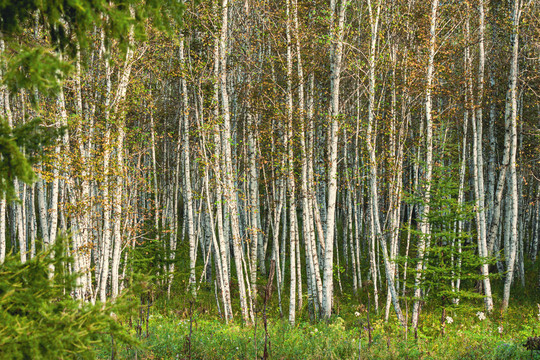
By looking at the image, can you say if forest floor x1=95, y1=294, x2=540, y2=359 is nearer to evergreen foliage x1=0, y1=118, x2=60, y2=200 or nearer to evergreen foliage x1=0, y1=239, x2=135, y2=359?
evergreen foliage x1=0, y1=239, x2=135, y2=359

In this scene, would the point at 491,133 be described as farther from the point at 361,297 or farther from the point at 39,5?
the point at 39,5

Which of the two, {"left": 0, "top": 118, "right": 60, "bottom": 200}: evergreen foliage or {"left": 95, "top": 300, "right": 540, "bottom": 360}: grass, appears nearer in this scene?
{"left": 0, "top": 118, "right": 60, "bottom": 200}: evergreen foliage

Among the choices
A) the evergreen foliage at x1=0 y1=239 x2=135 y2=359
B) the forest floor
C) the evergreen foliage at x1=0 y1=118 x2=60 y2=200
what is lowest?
the forest floor

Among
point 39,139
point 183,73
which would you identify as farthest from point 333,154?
point 39,139

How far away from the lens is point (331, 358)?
19.9ft

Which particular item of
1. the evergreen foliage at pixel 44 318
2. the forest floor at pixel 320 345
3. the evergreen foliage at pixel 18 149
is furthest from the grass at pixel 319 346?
the evergreen foliage at pixel 18 149

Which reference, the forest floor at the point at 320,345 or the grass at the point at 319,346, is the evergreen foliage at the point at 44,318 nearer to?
the forest floor at the point at 320,345

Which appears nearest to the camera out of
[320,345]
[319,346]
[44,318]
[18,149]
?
[18,149]

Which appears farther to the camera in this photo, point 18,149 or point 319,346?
point 319,346

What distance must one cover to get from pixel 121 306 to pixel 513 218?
12.0m

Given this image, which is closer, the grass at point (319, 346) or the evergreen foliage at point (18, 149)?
the evergreen foliage at point (18, 149)

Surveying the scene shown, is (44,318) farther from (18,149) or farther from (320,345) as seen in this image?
(320,345)

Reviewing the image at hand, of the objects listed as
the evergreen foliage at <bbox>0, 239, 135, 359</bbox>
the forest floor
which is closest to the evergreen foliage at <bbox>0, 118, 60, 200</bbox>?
the evergreen foliage at <bbox>0, 239, 135, 359</bbox>

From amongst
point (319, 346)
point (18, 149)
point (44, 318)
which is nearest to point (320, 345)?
point (319, 346)
